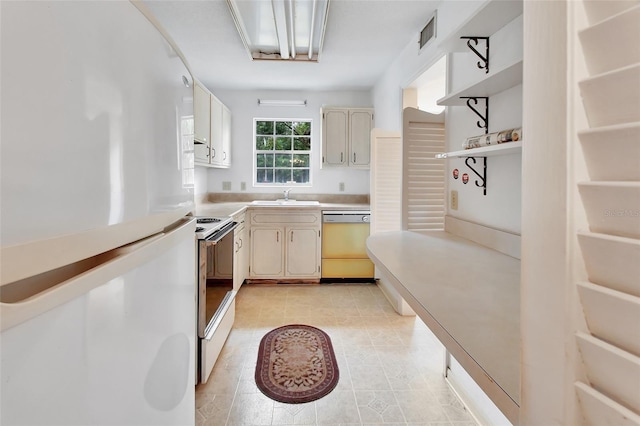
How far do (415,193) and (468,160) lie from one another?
0.38 meters

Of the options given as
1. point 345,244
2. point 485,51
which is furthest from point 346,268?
point 485,51

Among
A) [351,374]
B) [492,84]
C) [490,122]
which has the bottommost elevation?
[351,374]

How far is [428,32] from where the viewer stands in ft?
8.00

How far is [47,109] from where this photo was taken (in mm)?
370

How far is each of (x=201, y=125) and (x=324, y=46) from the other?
4.41 ft

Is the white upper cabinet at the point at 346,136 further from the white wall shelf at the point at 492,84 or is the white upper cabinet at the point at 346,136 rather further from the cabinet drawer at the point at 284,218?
the white wall shelf at the point at 492,84

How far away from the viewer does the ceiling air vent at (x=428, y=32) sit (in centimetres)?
234

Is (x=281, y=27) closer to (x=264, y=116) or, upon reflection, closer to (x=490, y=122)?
(x=490, y=122)

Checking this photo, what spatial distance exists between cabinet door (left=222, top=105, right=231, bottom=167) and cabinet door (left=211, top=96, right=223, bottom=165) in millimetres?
145

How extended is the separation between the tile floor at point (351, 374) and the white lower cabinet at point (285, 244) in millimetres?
582

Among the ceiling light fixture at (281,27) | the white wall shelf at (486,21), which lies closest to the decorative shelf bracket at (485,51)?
the white wall shelf at (486,21)

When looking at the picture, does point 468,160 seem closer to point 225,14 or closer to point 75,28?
point 75,28

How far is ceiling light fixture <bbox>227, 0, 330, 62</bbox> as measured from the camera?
2.25 meters

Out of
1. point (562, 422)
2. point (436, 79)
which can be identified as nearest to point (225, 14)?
point (436, 79)
